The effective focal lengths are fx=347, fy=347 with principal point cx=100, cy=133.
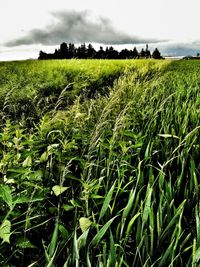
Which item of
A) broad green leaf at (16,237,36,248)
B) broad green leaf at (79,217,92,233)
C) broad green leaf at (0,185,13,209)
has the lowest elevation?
broad green leaf at (16,237,36,248)

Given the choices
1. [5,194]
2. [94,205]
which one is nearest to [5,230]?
[5,194]

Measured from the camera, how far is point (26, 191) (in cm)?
192

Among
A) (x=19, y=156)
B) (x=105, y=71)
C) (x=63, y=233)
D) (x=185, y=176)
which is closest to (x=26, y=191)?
(x=19, y=156)

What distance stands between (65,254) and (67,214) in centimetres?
40

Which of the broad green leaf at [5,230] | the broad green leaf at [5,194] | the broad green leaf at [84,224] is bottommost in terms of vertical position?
the broad green leaf at [84,224]

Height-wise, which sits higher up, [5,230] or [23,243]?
[5,230]

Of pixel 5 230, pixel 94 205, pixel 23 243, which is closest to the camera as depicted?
pixel 5 230

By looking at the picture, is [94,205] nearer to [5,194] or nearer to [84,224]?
[84,224]

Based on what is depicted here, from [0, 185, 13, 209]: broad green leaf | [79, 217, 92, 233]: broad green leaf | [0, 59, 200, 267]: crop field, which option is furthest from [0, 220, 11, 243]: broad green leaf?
[79, 217, 92, 233]: broad green leaf

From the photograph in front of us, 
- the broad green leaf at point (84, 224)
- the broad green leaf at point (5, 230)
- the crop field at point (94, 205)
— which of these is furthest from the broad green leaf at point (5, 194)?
the broad green leaf at point (84, 224)

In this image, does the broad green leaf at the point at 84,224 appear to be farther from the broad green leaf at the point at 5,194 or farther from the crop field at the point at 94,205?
the broad green leaf at the point at 5,194

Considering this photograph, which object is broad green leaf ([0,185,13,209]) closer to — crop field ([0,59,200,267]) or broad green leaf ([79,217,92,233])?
crop field ([0,59,200,267])

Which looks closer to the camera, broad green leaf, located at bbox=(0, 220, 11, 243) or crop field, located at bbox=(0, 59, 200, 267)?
broad green leaf, located at bbox=(0, 220, 11, 243)

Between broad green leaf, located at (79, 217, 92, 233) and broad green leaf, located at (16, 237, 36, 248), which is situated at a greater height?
broad green leaf, located at (79, 217, 92, 233)
